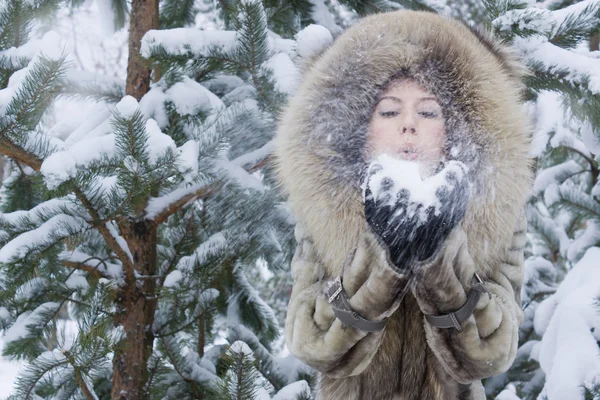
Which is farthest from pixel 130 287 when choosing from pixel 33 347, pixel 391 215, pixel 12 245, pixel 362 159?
pixel 391 215

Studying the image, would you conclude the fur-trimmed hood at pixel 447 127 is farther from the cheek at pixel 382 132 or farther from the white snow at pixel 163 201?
the white snow at pixel 163 201

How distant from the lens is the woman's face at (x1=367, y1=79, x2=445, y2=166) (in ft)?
4.33

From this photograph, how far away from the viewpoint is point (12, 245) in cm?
184

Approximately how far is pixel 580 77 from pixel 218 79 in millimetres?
1419

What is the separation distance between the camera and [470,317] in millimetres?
1255

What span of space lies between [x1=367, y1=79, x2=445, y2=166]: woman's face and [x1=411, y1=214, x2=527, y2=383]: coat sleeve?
0.21m

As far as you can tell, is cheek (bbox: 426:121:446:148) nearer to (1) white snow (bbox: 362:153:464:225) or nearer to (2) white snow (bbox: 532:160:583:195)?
(1) white snow (bbox: 362:153:464:225)

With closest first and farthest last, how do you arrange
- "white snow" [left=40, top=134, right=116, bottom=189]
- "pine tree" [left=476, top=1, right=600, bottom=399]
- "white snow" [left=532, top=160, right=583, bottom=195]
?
"white snow" [left=40, top=134, right=116, bottom=189], "pine tree" [left=476, top=1, right=600, bottom=399], "white snow" [left=532, top=160, right=583, bottom=195]

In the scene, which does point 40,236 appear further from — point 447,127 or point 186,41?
point 447,127

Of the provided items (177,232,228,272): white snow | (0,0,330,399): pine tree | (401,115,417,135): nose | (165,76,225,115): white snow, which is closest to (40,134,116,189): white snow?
(0,0,330,399): pine tree

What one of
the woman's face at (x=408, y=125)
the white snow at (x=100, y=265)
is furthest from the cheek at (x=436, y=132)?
the white snow at (x=100, y=265)

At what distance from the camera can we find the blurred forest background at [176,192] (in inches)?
66.2

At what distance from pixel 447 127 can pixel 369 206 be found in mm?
285

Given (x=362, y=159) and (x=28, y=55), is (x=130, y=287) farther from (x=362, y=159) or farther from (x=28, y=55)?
(x=362, y=159)
